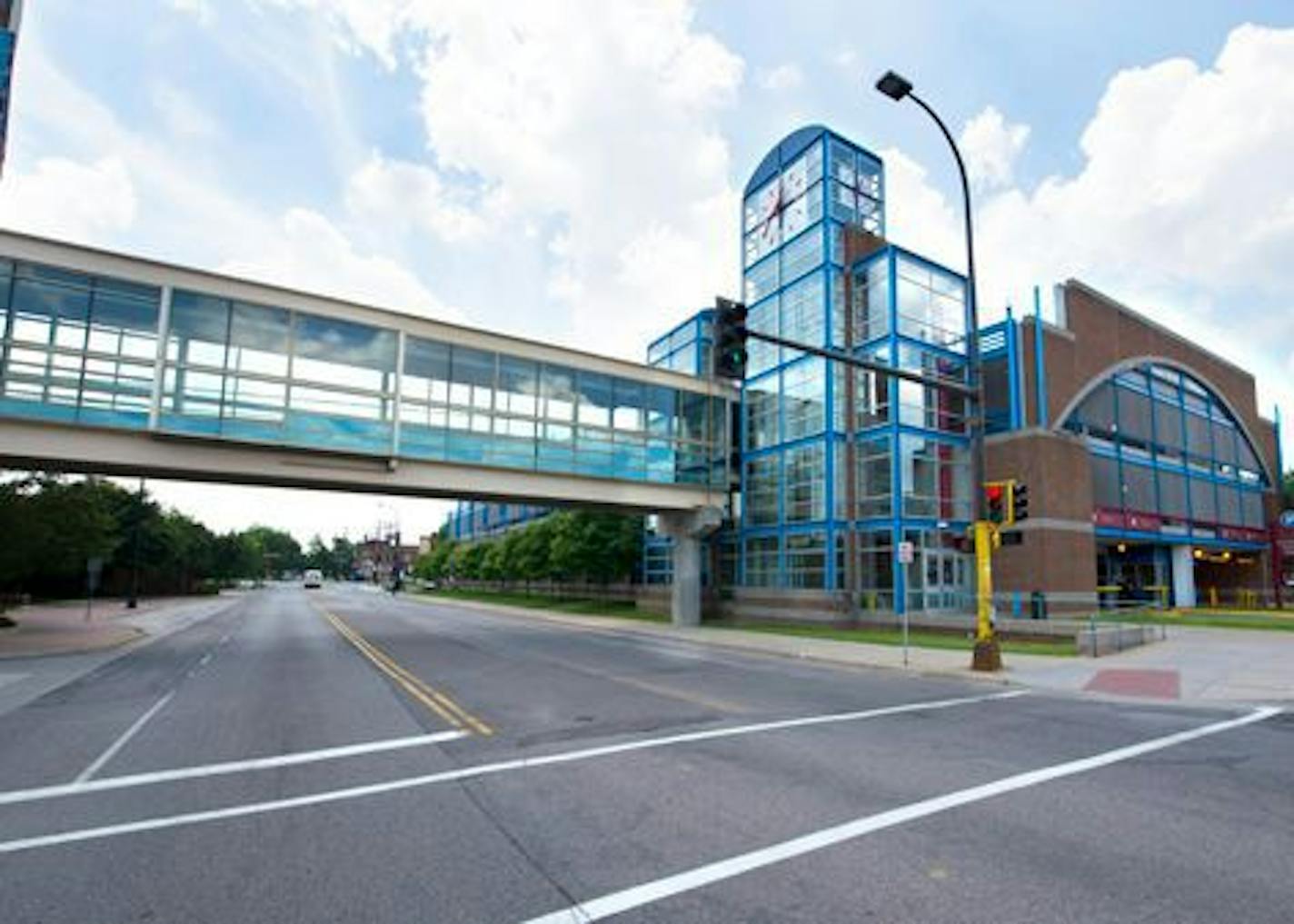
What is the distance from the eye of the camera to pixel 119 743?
890 cm

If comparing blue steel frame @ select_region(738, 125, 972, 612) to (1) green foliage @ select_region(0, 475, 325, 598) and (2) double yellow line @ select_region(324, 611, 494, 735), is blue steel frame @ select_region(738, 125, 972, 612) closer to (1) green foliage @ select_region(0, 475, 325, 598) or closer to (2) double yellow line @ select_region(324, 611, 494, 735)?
(2) double yellow line @ select_region(324, 611, 494, 735)

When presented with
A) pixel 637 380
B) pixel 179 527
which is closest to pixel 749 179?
pixel 637 380

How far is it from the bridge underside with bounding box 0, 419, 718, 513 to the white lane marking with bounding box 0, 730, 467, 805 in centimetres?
1482

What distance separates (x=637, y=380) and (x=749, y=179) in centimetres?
1729

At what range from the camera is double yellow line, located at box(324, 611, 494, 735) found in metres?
9.89

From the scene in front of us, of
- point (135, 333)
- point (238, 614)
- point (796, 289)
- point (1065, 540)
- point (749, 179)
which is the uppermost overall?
point (749, 179)

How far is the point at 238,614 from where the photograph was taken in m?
39.0

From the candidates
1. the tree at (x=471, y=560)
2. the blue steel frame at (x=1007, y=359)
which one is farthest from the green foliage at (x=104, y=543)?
the blue steel frame at (x=1007, y=359)

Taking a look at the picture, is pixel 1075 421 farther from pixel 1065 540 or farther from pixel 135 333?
pixel 135 333

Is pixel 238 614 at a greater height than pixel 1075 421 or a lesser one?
lesser

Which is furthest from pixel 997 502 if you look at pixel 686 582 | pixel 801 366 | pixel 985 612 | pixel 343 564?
pixel 343 564

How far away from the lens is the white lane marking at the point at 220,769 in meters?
6.78

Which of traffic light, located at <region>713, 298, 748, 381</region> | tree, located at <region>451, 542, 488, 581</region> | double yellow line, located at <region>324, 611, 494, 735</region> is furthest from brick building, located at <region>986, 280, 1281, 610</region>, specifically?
tree, located at <region>451, 542, 488, 581</region>

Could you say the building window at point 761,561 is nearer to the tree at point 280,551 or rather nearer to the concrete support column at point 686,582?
the concrete support column at point 686,582
